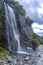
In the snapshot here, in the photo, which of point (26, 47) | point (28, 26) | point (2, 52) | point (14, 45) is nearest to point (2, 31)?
point (14, 45)

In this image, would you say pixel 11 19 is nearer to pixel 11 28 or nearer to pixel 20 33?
pixel 11 28

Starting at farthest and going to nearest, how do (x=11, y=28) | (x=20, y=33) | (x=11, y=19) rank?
(x=20, y=33) → (x=11, y=19) → (x=11, y=28)

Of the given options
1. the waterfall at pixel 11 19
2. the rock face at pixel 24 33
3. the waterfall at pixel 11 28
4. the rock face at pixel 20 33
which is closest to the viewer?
the rock face at pixel 20 33

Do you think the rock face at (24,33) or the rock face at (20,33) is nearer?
the rock face at (20,33)

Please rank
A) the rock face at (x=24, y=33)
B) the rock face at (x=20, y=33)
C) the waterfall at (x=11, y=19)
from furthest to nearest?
the rock face at (x=24, y=33) → the waterfall at (x=11, y=19) → the rock face at (x=20, y=33)

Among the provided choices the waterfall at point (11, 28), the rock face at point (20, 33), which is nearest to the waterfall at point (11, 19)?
the waterfall at point (11, 28)

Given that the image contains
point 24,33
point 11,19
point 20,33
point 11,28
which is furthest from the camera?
point 24,33

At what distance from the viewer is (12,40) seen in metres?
55.7

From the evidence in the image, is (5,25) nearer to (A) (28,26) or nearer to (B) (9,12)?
(B) (9,12)

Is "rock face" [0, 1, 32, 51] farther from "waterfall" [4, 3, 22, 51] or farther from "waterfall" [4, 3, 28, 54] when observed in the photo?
"waterfall" [4, 3, 22, 51]

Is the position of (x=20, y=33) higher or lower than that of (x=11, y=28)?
lower

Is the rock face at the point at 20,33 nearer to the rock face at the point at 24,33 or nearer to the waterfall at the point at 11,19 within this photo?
the rock face at the point at 24,33

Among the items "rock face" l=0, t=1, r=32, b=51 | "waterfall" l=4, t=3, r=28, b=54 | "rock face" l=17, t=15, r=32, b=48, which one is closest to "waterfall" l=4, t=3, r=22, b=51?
"waterfall" l=4, t=3, r=28, b=54

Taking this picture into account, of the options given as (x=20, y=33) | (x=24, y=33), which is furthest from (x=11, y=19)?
(x=24, y=33)
